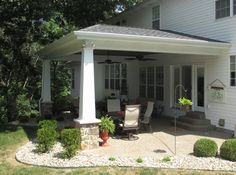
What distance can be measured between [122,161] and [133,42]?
4284mm

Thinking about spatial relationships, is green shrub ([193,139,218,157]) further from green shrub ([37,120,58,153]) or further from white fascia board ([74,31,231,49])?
green shrub ([37,120,58,153])

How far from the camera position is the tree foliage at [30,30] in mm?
16562

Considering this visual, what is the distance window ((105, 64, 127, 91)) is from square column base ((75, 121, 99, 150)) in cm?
1077

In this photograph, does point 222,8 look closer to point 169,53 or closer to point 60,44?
point 169,53

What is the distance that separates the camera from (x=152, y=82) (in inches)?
734

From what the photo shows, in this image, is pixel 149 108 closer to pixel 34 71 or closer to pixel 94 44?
pixel 94 44

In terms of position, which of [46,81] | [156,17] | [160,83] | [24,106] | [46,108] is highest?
[156,17]

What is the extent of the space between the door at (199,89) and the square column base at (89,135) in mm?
6084

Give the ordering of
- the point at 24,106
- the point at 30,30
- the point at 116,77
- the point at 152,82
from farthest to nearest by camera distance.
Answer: the point at 116,77 < the point at 24,106 < the point at 152,82 < the point at 30,30

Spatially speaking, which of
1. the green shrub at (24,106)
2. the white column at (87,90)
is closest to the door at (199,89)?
the white column at (87,90)

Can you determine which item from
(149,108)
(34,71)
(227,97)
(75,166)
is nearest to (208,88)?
(227,97)

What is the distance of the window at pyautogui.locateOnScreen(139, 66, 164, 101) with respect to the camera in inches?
701

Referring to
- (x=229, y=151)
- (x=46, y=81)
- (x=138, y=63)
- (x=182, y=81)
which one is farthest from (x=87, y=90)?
(x=138, y=63)

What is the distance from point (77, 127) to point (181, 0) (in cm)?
872
